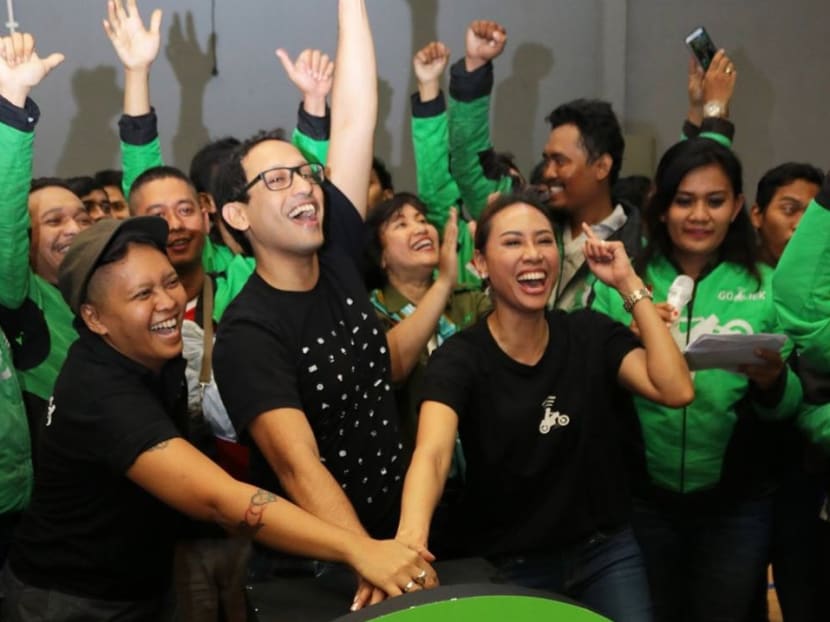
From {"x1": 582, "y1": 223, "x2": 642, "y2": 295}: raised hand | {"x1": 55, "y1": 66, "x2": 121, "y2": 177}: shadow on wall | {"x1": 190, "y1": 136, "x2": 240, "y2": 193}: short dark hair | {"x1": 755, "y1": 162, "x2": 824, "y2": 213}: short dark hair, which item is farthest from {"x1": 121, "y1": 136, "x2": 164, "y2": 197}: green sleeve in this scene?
{"x1": 755, "y1": 162, "x2": 824, "y2": 213}: short dark hair

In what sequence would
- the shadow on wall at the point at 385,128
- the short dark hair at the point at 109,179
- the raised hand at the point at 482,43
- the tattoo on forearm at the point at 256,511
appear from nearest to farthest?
the tattoo on forearm at the point at 256,511
the raised hand at the point at 482,43
the short dark hair at the point at 109,179
the shadow on wall at the point at 385,128

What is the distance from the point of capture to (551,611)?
1343 mm

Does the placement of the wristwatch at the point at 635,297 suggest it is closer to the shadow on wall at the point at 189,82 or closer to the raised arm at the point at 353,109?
the raised arm at the point at 353,109

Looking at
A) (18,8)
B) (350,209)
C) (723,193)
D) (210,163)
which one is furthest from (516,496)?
(18,8)

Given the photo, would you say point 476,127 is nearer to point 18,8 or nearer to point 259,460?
point 259,460

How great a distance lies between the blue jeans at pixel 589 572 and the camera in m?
2.16

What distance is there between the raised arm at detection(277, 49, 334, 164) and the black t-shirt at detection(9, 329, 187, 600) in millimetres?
1142

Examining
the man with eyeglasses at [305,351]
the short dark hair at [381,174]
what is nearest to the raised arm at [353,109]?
the man with eyeglasses at [305,351]

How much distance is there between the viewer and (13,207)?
252 centimetres

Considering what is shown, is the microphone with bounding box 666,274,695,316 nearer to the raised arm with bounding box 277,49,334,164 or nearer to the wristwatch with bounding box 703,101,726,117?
the wristwatch with bounding box 703,101,726,117

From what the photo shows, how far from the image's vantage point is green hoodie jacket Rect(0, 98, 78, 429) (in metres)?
2.52

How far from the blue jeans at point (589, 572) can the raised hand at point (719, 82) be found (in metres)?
1.77

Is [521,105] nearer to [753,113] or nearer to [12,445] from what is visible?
[753,113]

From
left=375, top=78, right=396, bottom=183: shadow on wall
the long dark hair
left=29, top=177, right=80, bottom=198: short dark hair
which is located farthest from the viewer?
left=375, top=78, right=396, bottom=183: shadow on wall
